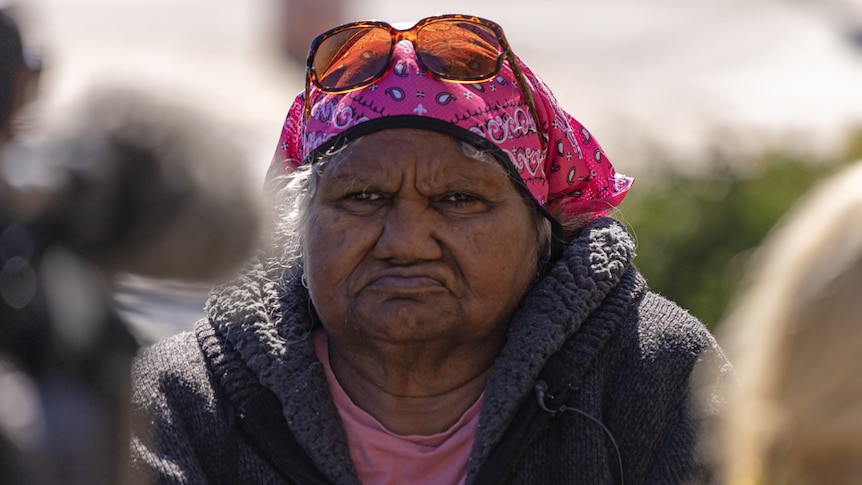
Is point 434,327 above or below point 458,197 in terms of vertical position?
below

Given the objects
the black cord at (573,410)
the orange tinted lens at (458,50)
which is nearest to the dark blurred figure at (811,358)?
the black cord at (573,410)

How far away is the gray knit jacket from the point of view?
2.51m

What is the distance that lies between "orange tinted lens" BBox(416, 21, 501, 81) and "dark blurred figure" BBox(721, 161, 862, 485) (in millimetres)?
1176

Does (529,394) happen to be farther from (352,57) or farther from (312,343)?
(352,57)

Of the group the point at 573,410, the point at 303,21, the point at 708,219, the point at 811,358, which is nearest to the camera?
the point at 811,358

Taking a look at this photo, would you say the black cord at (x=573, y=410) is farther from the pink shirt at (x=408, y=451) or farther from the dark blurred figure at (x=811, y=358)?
the dark blurred figure at (x=811, y=358)

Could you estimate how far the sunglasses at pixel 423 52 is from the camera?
2.66 m

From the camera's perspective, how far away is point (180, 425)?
2.61 m

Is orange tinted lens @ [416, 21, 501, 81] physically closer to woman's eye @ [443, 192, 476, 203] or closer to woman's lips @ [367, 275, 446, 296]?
woman's eye @ [443, 192, 476, 203]

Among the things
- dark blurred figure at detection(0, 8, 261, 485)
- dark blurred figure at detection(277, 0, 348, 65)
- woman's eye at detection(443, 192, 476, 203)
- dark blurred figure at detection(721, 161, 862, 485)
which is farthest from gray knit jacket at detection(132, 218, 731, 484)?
dark blurred figure at detection(277, 0, 348, 65)

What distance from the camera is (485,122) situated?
103 inches

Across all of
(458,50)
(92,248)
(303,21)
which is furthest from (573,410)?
(303,21)

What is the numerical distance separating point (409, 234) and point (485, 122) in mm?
293

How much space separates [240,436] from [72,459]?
1354 millimetres
